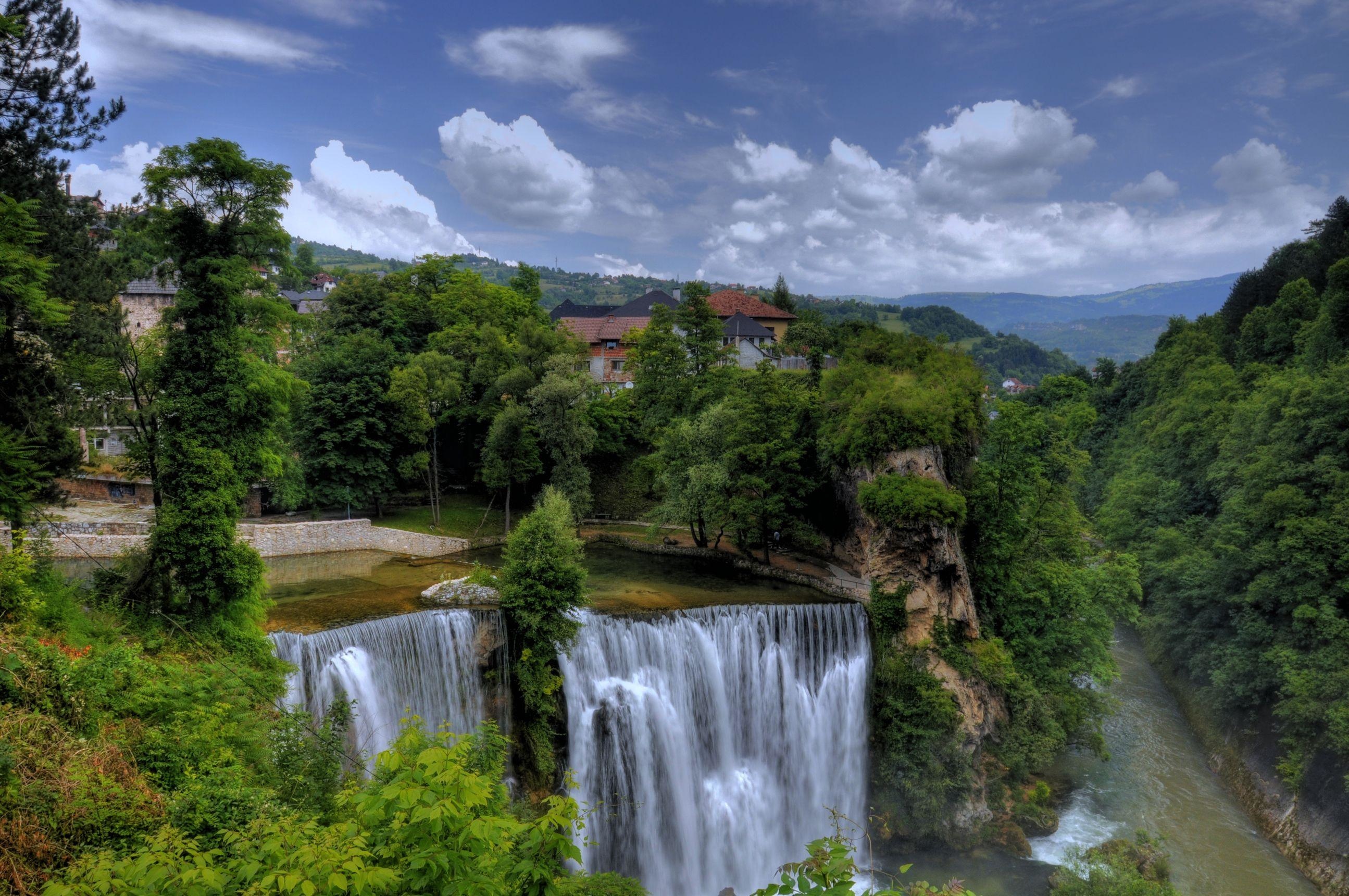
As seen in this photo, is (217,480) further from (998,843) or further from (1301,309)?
(1301,309)

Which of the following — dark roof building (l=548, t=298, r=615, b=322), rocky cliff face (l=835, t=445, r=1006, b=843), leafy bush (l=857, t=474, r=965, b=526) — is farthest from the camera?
dark roof building (l=548, t=298, r=615, b=322)

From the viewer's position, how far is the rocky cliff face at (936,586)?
2434cm

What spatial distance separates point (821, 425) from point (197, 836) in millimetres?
26126

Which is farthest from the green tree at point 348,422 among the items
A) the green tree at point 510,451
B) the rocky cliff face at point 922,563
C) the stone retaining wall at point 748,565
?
the rocky cliff face at point 922,563

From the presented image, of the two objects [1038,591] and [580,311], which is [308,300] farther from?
[1038,591]

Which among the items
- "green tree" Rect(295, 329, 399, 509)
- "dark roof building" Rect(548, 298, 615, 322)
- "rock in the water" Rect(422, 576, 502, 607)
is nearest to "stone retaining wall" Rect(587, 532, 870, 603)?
"green tree" Rect(295, 329, 399, 509)

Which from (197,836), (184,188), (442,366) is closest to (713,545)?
(442,366)

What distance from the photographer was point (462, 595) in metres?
23.1

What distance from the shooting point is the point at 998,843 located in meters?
23.1

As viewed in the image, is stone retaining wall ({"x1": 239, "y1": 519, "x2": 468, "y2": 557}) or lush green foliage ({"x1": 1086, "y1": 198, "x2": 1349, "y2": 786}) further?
stone retaining wall ({"x1": 239, "y1": 519, "x2": 468, "y2": 557})

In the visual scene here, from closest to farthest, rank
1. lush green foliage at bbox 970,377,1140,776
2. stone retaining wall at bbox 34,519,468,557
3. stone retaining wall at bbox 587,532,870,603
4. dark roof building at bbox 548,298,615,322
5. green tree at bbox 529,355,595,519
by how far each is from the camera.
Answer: lush green foliage at bbox 970,377,1140,776, stone retaining wall at bbox 34,519,468,557, stone retaining wall at bbox 587,532,870,603, green tree at bbox 529,355,595,519, dark roof building at bbox 548,298,615,322

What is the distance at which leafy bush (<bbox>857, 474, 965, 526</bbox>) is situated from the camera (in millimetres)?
25266

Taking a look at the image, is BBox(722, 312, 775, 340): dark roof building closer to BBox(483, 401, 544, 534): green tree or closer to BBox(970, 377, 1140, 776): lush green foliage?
BBox(483, 401, 544, 534): green tree

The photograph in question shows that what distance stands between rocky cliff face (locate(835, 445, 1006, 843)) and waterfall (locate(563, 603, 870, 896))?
6.54 feet
